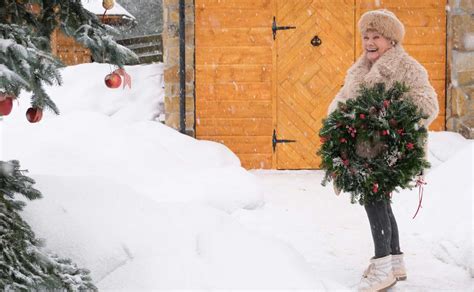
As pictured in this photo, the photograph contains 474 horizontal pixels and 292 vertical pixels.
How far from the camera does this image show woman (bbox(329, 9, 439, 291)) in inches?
163

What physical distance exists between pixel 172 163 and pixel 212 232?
11.1 feet

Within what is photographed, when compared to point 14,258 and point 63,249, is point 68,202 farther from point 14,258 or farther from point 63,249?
point 14,258

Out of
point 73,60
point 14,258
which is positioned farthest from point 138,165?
point 73,60

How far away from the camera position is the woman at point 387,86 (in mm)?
4141

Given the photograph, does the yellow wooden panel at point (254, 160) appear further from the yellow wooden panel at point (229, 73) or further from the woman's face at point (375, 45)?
the woman's face at point (375, 45)

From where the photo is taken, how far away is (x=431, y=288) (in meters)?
4.28

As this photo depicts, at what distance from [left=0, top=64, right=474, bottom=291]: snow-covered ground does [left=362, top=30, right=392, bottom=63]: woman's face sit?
140cm

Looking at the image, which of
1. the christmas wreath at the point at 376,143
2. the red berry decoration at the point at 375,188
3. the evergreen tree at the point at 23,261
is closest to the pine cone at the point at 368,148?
the christmas wreath at the point at 376,143

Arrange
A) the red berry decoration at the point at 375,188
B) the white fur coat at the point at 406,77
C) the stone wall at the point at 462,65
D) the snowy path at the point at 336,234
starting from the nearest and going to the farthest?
the red berry decoration at the point at 375,188 → the white fur coat at the point at 406,77 → the snowy path at the point at 336,234 → the stone wall at the point at 462,65

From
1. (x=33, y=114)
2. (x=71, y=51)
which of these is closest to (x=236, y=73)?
(x=33, y=114)

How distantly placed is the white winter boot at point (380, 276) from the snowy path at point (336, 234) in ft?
0.43

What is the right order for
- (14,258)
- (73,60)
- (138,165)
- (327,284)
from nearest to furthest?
(14,258) → (327,284) → (138,165) → (73,60)

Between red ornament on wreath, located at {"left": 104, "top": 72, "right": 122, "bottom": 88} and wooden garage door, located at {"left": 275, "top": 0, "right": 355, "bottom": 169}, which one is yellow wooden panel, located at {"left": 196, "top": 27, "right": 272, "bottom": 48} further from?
red ornament on wreath, located at {"left": 104, "top": 72, "right": 122, "bottom": 88}

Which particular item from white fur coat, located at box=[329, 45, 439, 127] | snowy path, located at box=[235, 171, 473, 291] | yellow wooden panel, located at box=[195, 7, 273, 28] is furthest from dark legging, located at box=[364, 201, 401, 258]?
yellow wooden panel, located at box=[195, 7, 273, 28]
